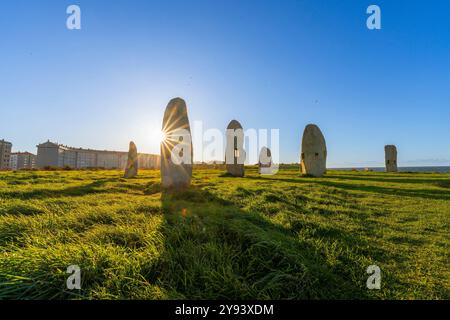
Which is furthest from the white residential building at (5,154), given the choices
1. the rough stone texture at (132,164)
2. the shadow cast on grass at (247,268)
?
the shadow cast on grass at (247,268)

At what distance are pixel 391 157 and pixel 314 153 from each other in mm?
16105

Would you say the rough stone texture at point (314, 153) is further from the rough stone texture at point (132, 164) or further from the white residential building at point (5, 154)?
the white residential building at point (5, 154)

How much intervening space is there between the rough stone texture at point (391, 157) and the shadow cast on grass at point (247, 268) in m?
29.4

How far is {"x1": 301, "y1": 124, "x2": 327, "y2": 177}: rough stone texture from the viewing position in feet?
58.5

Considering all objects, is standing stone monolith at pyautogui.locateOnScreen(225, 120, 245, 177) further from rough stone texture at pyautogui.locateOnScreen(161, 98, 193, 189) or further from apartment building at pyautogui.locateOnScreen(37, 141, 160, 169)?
apartment building at pyautogui.locateOnScreen(37, 141, 160, 169)

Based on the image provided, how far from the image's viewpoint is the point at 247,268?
9.17 ft

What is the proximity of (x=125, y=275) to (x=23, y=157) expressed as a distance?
345 feet

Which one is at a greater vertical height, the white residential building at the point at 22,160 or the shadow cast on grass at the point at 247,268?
the white residential building at the point at 22,160

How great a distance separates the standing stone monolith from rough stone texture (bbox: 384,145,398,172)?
19.3 meters

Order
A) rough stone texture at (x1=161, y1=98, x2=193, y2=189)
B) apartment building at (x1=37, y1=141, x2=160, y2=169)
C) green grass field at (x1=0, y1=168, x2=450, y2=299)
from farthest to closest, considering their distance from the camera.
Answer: apartment building at (x1=37, y1=141, x2=160, y2=169)
rough stone texture at (x1=161, y1=98, x2=193, y2=189)
green grass field at (x1=0, y1=168, x2=450, y2=299)

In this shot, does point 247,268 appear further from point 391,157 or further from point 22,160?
point 22,160

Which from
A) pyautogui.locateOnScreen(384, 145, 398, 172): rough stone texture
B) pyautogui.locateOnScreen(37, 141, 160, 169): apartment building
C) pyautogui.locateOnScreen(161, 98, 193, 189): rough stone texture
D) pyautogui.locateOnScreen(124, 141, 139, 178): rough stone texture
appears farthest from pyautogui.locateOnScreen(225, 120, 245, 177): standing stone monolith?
pyautogui.locateOnScreen(37, 141, 160, 169): apartment building

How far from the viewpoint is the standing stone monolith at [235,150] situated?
717 inches

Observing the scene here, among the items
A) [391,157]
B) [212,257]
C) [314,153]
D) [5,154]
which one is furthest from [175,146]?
[5,154]
